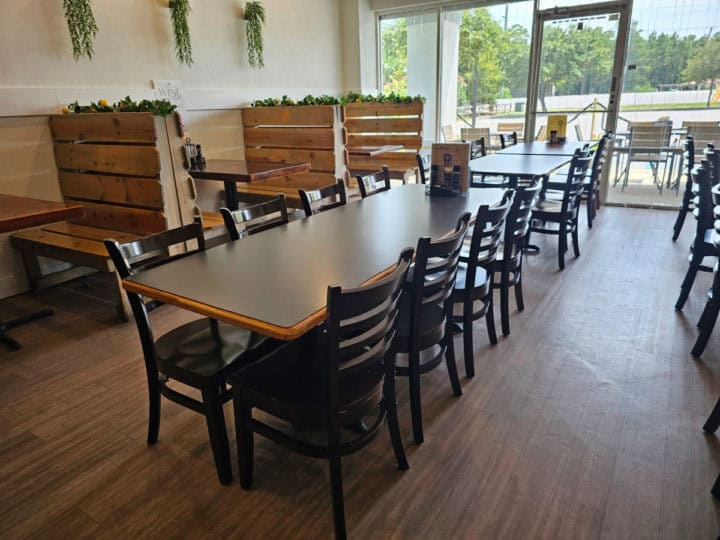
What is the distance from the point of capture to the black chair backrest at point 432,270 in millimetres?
1610

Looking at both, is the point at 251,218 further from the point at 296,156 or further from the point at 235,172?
the point at 296,156

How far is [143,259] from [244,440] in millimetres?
902

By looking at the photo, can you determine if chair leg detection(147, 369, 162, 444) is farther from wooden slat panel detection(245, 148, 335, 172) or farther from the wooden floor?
wooden slat panel detection(245, 148, 335, 172)

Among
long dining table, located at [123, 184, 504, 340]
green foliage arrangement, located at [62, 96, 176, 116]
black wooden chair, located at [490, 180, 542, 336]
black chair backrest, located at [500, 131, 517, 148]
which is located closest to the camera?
long dining table, located at [123, 184, 504, 340]

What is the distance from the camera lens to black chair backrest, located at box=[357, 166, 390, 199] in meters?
3.15

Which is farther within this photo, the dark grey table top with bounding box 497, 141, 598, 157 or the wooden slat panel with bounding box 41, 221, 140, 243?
the dark grey table top with bounding box 497, 141, 598, 157

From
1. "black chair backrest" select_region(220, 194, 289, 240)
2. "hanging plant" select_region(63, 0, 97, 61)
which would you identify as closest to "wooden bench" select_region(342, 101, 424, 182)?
"hanging plant" select_region(63, 0, 97, 61)

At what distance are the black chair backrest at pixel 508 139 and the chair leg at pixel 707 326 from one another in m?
3.65

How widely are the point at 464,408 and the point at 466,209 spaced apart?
3.37 feet

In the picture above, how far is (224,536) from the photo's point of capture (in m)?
1.51

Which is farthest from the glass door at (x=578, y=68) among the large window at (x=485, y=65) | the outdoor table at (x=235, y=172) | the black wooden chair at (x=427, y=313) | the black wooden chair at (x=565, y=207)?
the black wooden chair at (x=427, y=313)

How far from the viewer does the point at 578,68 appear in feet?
18.7

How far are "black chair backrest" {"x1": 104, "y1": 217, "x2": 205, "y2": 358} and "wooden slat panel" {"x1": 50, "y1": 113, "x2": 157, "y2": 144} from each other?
143cm

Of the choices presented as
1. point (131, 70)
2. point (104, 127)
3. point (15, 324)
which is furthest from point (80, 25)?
point (15, 324)
